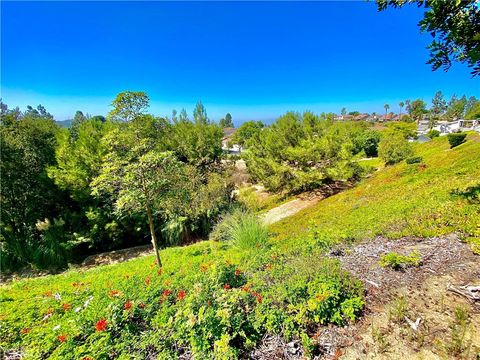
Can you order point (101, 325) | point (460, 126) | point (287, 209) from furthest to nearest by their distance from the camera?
point (460, 126), point (287, 209), point (101, 325)

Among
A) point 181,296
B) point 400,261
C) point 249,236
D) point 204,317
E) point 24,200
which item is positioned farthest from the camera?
point 24,200

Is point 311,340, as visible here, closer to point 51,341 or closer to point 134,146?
point 51,341

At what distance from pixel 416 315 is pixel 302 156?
1558 cm

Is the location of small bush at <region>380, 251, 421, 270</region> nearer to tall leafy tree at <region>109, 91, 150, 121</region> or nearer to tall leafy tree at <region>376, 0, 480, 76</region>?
tall leafy tree at <region>376, 0, 480, 76</region>

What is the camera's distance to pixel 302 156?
57.7 ft

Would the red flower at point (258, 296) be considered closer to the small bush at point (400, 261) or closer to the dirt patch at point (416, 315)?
the dirt patch at point (416, 315)

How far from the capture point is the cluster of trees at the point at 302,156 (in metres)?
17.3

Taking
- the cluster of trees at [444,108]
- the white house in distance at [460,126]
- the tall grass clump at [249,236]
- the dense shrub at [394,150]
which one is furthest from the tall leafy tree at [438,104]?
the tall grass clump at [249,236]

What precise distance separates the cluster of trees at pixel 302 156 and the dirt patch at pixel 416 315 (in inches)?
544

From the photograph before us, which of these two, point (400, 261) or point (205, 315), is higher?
point (205, 315)

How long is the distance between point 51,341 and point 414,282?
4882 mm

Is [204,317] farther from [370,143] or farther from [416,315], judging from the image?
[370,143]

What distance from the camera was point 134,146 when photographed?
5883 millimetres

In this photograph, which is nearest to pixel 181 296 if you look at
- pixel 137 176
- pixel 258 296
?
pixel 258 296
